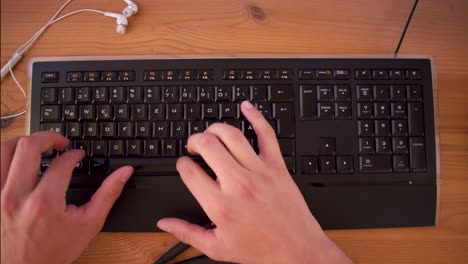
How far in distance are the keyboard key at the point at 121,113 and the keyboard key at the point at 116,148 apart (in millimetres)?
38

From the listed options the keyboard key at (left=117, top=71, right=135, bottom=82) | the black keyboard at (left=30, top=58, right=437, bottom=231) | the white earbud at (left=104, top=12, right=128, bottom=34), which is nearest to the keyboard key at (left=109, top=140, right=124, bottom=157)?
the black keyboard at (left=30, top=58, right=437, bottom=231)

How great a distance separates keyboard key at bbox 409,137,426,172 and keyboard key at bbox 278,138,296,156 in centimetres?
20

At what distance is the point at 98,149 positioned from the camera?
600mm

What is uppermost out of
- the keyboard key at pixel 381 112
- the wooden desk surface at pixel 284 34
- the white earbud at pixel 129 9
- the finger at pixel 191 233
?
the white earbud at pixel 129 9

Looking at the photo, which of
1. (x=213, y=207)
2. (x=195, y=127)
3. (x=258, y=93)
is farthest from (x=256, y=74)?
(x=213, y=207)

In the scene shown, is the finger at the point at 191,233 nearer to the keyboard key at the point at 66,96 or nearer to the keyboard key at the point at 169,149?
the keyboard key at the point at 169,149

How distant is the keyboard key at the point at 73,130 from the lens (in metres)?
0.60

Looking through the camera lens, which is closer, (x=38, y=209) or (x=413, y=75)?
(x=38, y=209)

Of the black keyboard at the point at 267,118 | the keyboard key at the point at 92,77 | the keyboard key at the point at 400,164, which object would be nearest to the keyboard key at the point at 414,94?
the black keyboard at the point at 267,118

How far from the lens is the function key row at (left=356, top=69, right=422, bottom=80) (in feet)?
2.05

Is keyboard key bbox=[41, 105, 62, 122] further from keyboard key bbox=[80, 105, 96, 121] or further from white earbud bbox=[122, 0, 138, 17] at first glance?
white earbud bbox=[122, 0, 138, 17]

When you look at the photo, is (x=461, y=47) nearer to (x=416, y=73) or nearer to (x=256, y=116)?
(x=416, y=73)

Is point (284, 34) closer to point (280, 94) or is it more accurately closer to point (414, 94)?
point (280, 94)

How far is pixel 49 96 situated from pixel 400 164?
1.94ft
